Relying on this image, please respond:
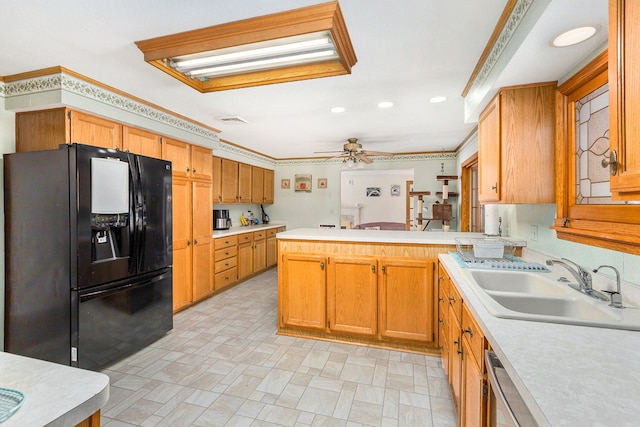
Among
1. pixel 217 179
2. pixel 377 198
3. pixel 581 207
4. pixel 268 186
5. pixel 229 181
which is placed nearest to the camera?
pixel 581 207

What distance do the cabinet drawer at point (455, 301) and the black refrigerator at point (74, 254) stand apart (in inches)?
96.9

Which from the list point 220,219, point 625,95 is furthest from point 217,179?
point 625,95

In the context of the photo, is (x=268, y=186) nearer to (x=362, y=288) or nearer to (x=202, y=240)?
(x=202, y=240)

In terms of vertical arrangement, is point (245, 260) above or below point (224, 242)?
below

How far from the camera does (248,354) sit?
2.49 metres

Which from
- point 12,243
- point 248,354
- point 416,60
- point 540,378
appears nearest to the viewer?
point 540,378

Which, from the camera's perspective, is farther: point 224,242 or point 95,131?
point 224,242

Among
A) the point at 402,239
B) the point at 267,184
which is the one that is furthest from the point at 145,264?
the point at 267,184

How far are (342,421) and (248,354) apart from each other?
1077mm

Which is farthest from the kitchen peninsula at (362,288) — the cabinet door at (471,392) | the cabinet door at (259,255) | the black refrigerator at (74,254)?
the cabinet door at (259,255)

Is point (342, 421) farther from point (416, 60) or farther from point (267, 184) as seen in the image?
point (267, 184)

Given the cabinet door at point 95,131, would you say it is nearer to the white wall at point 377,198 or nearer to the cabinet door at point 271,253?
the cabinet door at point 271,253

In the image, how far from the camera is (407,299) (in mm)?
2502

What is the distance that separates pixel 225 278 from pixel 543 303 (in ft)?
12.4
